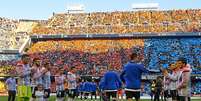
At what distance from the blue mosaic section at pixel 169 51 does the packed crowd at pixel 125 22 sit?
1.96 meters

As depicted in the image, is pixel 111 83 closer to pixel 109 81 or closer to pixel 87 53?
pixel 109 81

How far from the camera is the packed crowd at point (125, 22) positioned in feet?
212

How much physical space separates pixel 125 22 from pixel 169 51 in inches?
402

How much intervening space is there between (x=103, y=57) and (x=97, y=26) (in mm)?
8067

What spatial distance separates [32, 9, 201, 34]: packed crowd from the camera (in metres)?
64.6

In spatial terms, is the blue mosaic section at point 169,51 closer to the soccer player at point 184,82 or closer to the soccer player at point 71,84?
the soccer player at point 71,84

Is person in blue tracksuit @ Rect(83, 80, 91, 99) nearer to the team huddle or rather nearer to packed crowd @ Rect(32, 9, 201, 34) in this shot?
the team huddle

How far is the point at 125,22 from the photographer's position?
222ft

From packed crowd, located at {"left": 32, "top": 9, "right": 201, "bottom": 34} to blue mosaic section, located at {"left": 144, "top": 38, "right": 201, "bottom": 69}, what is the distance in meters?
1.96

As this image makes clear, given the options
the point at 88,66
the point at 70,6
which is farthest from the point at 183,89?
the point at 70,6

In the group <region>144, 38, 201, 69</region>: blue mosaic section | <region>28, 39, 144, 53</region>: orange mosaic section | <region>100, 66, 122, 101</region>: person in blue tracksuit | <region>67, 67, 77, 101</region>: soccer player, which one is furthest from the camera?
<region>28, 39, 144, 53</region>: orange mosaic section

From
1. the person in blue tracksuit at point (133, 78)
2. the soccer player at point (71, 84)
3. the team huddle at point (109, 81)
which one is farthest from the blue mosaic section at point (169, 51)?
the person in blue tracksuit at point (133, 78)

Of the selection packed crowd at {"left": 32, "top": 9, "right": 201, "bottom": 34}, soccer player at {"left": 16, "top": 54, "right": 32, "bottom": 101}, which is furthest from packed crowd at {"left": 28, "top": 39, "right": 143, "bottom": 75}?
soccer player at {"left": 16, "top": 54, "right": 32, "bottom": 101}

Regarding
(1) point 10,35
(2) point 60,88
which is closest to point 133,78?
(2) point 60,88
